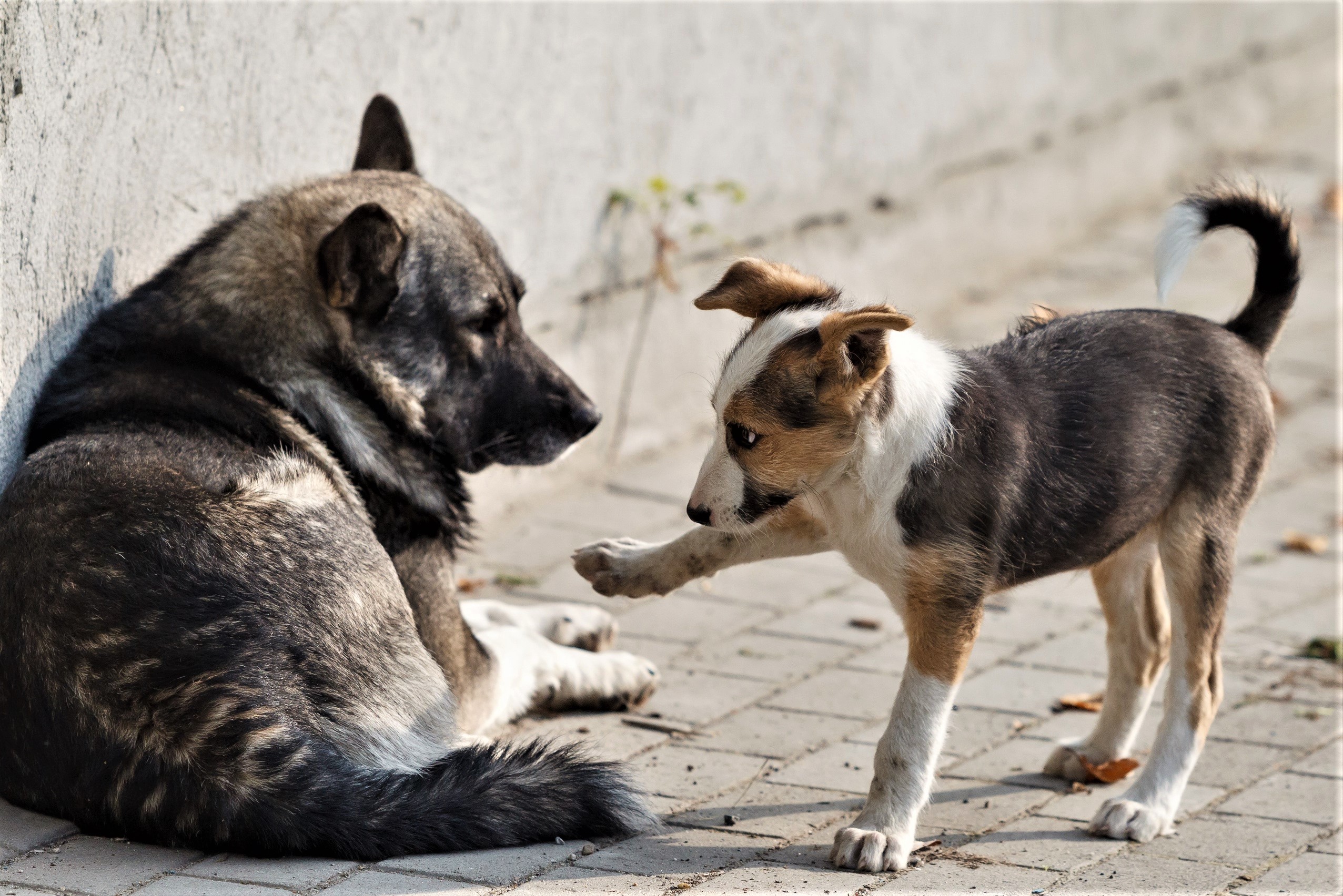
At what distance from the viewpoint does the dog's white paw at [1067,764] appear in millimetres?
4395

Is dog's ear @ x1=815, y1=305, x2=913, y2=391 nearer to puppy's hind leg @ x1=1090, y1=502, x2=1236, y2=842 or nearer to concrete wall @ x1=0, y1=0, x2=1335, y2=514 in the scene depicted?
puppy's hind leg @ x1=1090, y1=502, x2=1236, y2=842

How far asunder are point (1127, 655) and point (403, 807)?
2.19m

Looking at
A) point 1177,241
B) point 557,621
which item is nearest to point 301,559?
point 557,621

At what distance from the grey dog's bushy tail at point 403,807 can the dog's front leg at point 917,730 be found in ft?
1.94

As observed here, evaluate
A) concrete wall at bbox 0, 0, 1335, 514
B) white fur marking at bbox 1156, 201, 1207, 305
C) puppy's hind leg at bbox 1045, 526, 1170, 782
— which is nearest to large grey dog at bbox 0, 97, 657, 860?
concrete wall at bbox 0, 0, 1335, 514

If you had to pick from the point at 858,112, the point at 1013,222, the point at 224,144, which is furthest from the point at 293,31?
the point at 1013,222

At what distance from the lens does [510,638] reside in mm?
4758

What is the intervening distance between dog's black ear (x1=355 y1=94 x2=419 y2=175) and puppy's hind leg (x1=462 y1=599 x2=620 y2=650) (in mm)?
1537

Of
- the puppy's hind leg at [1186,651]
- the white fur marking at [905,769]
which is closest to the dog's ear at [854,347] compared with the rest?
the white fur marking at [905,769]

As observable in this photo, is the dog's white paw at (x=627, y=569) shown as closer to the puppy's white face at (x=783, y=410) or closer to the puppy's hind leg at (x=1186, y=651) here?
the puppy's white face at (x=783, y=410)

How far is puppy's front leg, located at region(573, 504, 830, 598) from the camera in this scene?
4066 mm

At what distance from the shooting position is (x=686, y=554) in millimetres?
4160

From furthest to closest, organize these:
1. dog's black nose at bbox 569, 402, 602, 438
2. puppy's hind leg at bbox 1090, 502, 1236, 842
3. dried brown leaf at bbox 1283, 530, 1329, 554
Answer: dried brown leaf at bbox 1283, 530, 1329, 554 < dog's black nose at bbox 569, 402, 602, 438 < puppy's hind leg at bbox 1090, 502, 1236, 842

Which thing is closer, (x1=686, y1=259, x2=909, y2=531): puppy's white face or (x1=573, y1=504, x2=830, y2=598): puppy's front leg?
(x1=686, y1=259, x2=909, y2=531): puppy's white face
